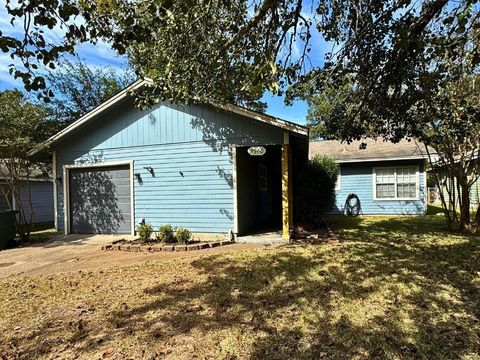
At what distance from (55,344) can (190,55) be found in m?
5.83

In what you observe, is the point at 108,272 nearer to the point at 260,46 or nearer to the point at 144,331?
the point at 144,331

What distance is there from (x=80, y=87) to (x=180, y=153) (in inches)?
574

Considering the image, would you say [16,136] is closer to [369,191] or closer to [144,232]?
[144,232]

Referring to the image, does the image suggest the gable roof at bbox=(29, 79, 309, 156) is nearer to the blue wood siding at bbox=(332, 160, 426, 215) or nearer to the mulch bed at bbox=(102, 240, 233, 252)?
the mulch bed at bbox=(102, 240, 233, 252)

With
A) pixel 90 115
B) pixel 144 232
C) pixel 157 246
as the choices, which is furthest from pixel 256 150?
pixel 90 115

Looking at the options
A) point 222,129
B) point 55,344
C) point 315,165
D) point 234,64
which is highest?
point 234,64

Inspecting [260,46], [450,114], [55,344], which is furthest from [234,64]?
[55,344]

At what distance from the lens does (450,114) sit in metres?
8.97

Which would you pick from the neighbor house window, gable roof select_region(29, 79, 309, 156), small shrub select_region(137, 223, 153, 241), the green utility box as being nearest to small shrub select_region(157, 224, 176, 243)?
small shrub select_region(137, 223, 153, 241)

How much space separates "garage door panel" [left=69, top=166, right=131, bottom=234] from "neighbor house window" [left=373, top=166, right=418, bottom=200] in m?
11.3

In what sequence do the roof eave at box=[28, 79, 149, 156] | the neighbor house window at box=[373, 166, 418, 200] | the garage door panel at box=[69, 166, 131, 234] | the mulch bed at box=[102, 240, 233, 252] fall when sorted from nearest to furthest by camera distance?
the mulch bed at box=[102, 240, 233, 252] → the roof eave at box=[28, 79, 149, 156] → the garage door panel at box=[69, 166, 131, 234] → the neighbor house window at box=[373, 166, 418, 200]

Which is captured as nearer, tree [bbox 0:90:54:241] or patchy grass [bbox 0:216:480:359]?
patchy grass [bbox 0:216:480:359]

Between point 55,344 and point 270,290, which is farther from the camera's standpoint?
point 270,290

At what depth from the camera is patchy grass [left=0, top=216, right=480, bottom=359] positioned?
338 cm
